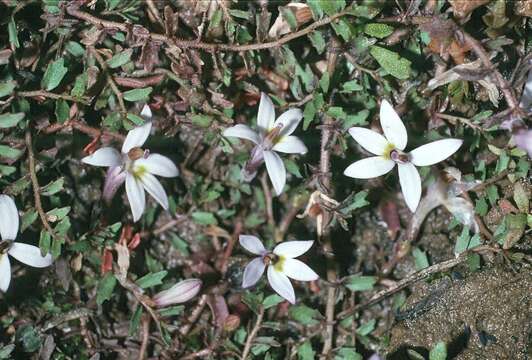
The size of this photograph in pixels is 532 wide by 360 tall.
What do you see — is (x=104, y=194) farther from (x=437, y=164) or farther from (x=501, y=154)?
(x=501, y=154)

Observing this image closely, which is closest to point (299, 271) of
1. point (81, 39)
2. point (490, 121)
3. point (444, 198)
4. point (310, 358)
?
point (310, 358)

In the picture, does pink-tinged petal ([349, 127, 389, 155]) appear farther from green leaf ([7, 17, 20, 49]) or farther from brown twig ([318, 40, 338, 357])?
green leaf ([7, 17, 20, 49])

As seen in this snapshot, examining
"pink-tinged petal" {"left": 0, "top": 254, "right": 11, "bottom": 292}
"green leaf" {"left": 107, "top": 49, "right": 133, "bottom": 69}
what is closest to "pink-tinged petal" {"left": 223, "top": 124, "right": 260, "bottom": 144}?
"green leaf" {"left": 107, "top": 49, "right": 133, "bottom": 69}

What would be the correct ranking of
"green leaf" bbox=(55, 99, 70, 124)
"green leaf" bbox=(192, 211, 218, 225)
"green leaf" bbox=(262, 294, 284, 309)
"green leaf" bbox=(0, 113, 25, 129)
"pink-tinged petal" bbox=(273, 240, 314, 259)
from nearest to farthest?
"green leaf" bbox=(0, 113, 25, 129), "green leaf" bbox=(55, 99, 70, 124), "pink-tinged petal" bbox=(273, 240, 314, 259), "green leaf" bbox=(262, 294, 284, 309), "green leaf" bbox=(192, 211, 218, 225)

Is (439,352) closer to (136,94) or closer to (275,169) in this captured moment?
(275,169)

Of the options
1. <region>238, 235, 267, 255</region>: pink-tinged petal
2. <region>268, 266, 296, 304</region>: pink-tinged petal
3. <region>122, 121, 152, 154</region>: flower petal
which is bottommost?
<region>268, 266, 296, 304</region>: pink-tinged petal

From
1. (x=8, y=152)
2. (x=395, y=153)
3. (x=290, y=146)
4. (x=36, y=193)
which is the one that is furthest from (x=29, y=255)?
(x=395, y=153)
